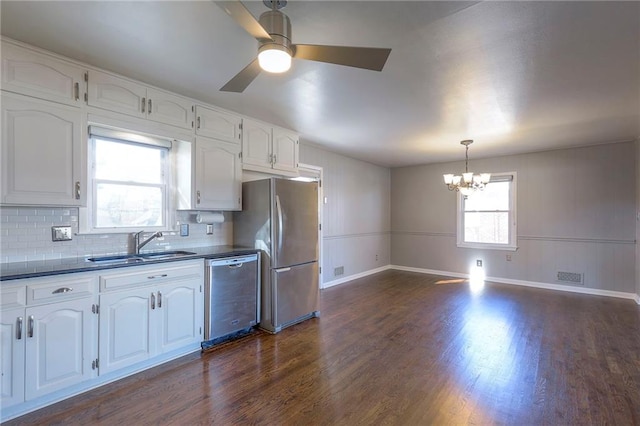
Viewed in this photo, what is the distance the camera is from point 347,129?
4121 mm

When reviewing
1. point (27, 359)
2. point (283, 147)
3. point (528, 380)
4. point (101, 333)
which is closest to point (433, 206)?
point (283, 147)

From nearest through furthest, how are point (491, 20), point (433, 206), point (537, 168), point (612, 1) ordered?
point (612, 1) < point (491, 20) < point (537, 168) < point (433, 206)

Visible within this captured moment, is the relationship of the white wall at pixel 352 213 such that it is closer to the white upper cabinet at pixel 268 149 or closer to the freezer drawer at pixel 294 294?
the white upper cabinet at pixel 268 149

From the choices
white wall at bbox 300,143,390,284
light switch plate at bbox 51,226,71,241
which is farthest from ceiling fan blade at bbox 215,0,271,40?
white wall at bbox 300,143,390,284

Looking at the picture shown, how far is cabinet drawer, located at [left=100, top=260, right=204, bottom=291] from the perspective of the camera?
2.35m

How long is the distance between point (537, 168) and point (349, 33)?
505 cm

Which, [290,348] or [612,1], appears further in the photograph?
[290,348]

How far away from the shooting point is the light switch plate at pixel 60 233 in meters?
2.50

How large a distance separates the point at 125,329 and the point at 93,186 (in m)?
1.30

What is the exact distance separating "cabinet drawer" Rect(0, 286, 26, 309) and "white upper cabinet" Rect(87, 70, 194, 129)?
4.81 ft

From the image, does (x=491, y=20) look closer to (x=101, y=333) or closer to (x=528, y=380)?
(x=528, y=380)

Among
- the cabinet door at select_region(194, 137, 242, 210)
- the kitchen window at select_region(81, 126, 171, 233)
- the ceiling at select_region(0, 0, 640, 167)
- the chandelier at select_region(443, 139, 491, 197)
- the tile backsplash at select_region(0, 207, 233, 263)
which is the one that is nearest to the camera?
the ceiling at select_region(0, 0, 640, 167)

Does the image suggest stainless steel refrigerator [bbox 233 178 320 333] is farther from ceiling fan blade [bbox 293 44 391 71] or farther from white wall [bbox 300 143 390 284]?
ceiling fan blade [bbox 293 44 391 71]

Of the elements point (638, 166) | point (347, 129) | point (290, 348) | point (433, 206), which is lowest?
point (290, 348)
